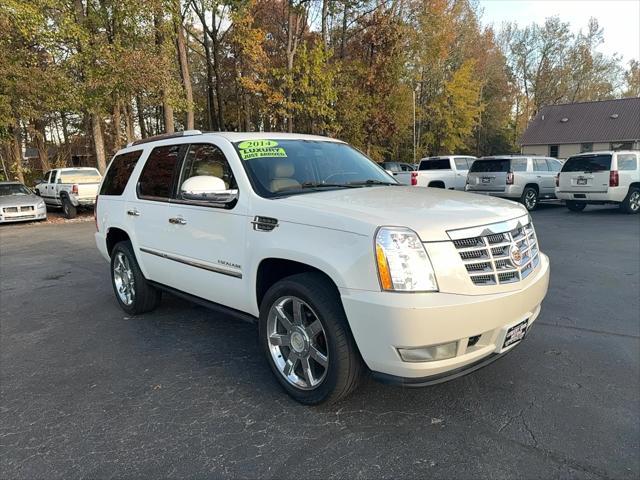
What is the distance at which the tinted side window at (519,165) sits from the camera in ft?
49.0

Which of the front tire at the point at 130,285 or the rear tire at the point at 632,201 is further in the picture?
the rear tire at the point at 632,201

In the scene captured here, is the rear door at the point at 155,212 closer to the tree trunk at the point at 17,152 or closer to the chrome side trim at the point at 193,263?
the chrome side trim at the point at 193,263

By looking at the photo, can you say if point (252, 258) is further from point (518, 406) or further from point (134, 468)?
point (518, 406)

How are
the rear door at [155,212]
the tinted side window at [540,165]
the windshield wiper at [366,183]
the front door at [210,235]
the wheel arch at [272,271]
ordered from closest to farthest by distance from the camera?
1. the wheel arch at [272,271]
2. the front door at [210,235]
3. the windshield wiper at [366,183]
4. the rear door at [155,212]
5. the tinted side window at [540,165]

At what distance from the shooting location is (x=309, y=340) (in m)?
3.04

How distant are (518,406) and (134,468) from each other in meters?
2.42

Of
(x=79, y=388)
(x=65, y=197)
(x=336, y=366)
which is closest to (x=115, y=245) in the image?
(x=79, y=388)

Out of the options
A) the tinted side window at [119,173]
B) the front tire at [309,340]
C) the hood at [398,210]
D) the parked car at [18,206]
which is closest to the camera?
the hood at [398,210]

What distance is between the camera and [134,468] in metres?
2.51

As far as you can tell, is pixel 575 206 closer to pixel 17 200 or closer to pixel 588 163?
pixel 588 163

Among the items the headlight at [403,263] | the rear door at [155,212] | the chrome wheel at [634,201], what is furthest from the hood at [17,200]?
the chrome wheel at [634,201]

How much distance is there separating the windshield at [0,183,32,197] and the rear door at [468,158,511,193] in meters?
15.1

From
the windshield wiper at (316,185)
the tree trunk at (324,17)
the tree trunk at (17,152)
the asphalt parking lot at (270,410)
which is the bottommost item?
the asphalt parking lot at (270,410)

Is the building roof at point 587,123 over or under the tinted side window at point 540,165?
over
